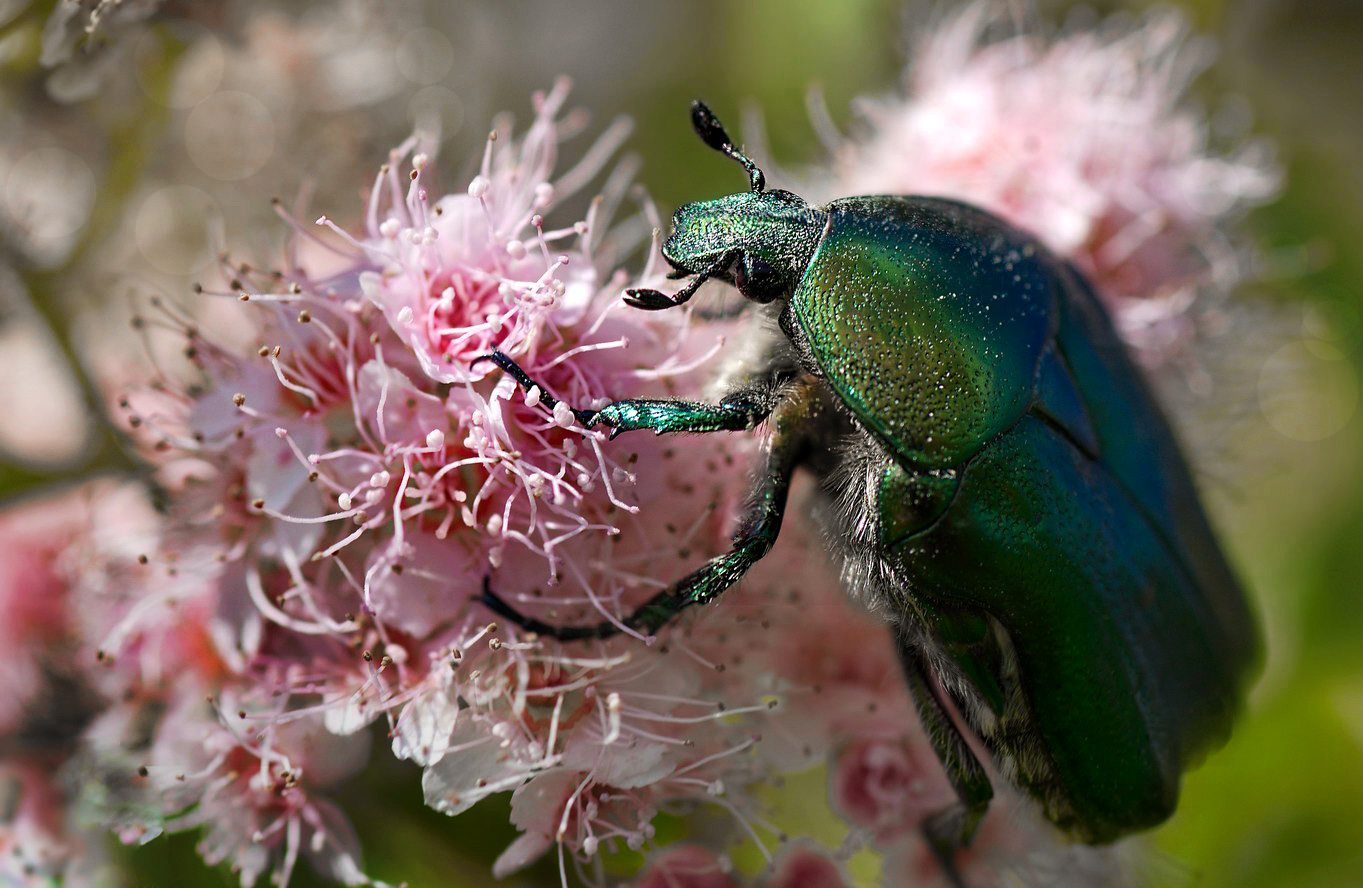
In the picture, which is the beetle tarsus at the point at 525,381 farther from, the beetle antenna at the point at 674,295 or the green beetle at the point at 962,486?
the beetle antenna at the point at 674,295

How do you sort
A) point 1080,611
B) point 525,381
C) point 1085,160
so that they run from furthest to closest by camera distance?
point 1085,160 → point 1080,611 → point 525,381

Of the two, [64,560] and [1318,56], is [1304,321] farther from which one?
[64,560]

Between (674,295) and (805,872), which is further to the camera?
(805,872)

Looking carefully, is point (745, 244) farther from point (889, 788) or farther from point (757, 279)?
point (889, 788)

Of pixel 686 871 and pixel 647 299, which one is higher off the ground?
pixel 647 299

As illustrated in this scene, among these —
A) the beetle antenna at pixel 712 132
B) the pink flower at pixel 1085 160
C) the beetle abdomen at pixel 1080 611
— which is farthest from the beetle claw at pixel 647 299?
the pink flower at pixel 1085 160

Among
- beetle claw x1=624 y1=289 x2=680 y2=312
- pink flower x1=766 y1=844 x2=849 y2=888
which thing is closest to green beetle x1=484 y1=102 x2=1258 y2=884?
beetle claw x1=624 y1=289 x2=680 y2=312

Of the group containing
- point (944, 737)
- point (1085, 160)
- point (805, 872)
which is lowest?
point (805, 872)

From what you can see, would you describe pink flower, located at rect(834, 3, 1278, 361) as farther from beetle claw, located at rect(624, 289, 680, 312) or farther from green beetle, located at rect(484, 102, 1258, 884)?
beetle claw, located at rect(624, 289, 680, 312)

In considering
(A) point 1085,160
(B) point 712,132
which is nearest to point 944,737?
(B) point 712,132
